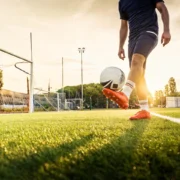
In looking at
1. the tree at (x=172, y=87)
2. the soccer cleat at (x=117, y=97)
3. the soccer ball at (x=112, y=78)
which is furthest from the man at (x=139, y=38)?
the tree at (x=172, y=87)

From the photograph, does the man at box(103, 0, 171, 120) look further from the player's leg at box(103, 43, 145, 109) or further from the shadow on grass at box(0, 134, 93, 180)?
the shadow on grass at box(0, 134, 93, 180)

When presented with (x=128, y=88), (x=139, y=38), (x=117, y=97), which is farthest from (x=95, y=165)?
(x=139, y=38)

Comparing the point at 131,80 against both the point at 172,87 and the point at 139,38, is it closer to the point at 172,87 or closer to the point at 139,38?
the point at 139,38

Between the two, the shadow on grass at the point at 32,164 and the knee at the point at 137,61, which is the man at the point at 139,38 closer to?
the knee at the point at 137,61

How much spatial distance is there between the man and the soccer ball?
0.23 meters

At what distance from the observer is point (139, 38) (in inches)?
168

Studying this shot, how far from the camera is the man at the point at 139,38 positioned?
391 centimetres

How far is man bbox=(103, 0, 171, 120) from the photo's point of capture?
3.91 meters

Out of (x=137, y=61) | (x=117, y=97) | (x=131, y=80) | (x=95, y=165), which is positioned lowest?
(x=95, y=165)

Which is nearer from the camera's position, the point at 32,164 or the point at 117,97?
the point at 32,164

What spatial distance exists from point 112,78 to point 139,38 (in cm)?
66

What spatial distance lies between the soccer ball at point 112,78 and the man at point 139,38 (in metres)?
0.23

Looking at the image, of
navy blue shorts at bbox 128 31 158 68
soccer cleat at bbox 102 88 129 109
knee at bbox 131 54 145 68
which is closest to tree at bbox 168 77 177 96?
navy blue shorts at bbox 128 31 158 68

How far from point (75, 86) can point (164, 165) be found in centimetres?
9870
